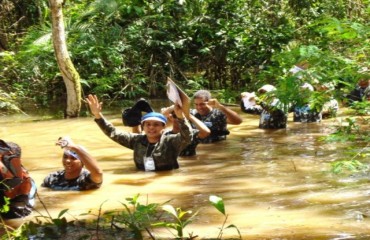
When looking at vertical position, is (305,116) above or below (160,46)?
below

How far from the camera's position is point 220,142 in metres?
9.09

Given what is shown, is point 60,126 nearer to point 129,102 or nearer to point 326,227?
point 129,102

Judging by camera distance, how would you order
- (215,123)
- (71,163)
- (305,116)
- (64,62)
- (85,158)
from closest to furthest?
(85,158) → (71,163) → (215,123) → (305,116) → (64,62)

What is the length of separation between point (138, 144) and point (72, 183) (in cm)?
125

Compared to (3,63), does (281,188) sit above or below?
below

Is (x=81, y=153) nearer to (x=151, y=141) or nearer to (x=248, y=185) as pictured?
(x=151, y=141)

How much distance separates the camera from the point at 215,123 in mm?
8781

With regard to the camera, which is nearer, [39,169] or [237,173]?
[237,173]

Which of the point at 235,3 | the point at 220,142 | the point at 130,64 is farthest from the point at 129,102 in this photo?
the point at 220,142

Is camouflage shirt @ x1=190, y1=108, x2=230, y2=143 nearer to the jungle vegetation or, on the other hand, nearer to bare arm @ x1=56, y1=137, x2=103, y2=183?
bare arm @ x1=56, y1=137, x2=103, y2=183

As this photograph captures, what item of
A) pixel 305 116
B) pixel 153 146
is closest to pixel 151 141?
pixel 153 146

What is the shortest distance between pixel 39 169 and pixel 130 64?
331 inches

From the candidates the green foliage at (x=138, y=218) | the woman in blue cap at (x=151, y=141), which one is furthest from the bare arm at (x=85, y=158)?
the woman in blue cap at (x=151, y=141)

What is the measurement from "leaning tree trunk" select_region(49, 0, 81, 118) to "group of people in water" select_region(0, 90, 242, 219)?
4.62m
